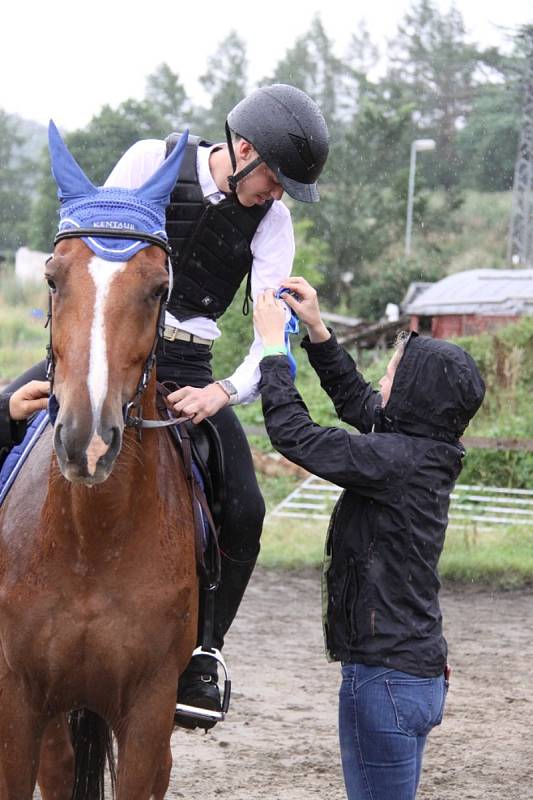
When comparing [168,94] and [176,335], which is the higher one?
[168,94]

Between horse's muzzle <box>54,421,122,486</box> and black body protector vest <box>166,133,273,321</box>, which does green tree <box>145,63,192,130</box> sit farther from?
horse's muzzle <box>54,421,122,486</box>

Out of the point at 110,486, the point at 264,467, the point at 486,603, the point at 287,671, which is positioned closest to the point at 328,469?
the point at 110,486

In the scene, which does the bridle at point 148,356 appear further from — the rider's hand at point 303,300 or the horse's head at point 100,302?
the rider's hand at point 303,300

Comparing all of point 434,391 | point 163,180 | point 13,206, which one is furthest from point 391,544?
point 13,206

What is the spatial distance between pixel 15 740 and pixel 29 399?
3.57 ft

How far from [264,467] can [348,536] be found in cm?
1215

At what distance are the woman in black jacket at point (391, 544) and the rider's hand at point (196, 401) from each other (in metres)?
0.17

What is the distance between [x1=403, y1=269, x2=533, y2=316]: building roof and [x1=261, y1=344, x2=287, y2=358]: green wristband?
23.3 metres

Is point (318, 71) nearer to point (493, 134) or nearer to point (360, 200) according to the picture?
point (493, 134)

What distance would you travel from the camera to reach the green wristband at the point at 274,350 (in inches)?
161

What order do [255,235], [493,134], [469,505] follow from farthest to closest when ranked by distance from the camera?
[493,134], [469,505], [255,235]

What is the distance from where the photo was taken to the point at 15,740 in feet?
12.0

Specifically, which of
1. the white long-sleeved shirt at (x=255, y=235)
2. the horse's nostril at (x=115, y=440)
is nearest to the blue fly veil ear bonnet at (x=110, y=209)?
the horse's nostril at (x=115, y=440)

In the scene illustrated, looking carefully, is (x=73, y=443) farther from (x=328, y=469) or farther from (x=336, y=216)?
(x=336, y=216)
